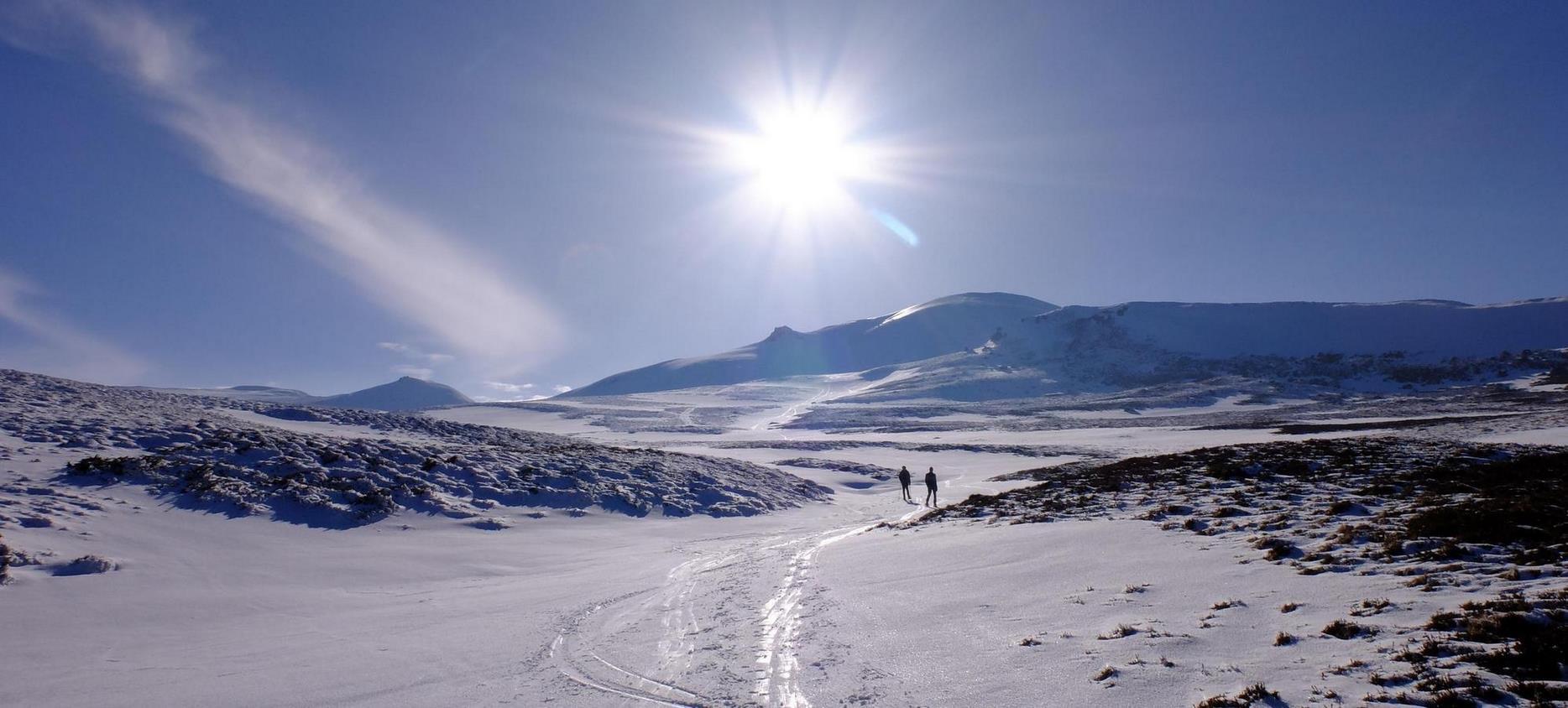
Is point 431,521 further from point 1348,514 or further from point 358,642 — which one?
point 1348,514

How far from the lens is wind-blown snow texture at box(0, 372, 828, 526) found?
54.2ft

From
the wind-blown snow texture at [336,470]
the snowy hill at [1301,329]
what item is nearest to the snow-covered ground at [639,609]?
the wind-blown snow texture at [336,470]

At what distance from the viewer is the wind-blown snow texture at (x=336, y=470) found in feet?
54.2

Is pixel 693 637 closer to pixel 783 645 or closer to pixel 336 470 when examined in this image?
pixel 783 645

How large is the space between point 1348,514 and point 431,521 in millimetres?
20829

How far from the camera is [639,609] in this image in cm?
1049

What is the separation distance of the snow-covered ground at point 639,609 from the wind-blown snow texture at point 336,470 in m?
0.59

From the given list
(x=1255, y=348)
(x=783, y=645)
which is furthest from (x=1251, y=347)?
(x=783, y=645)

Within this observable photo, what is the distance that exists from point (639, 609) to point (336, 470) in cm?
1394

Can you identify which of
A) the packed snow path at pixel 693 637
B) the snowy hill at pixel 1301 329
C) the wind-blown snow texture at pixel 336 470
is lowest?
the packed snow path at pixel 693 637

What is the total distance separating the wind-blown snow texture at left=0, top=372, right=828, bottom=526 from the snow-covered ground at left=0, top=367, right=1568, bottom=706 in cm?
59

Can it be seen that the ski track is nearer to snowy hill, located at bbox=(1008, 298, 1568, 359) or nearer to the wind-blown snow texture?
the wind-blown snow texture

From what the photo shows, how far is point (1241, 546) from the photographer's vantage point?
10.8 metres

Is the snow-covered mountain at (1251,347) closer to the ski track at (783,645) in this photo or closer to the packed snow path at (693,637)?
the packed snow path at (693,637)
